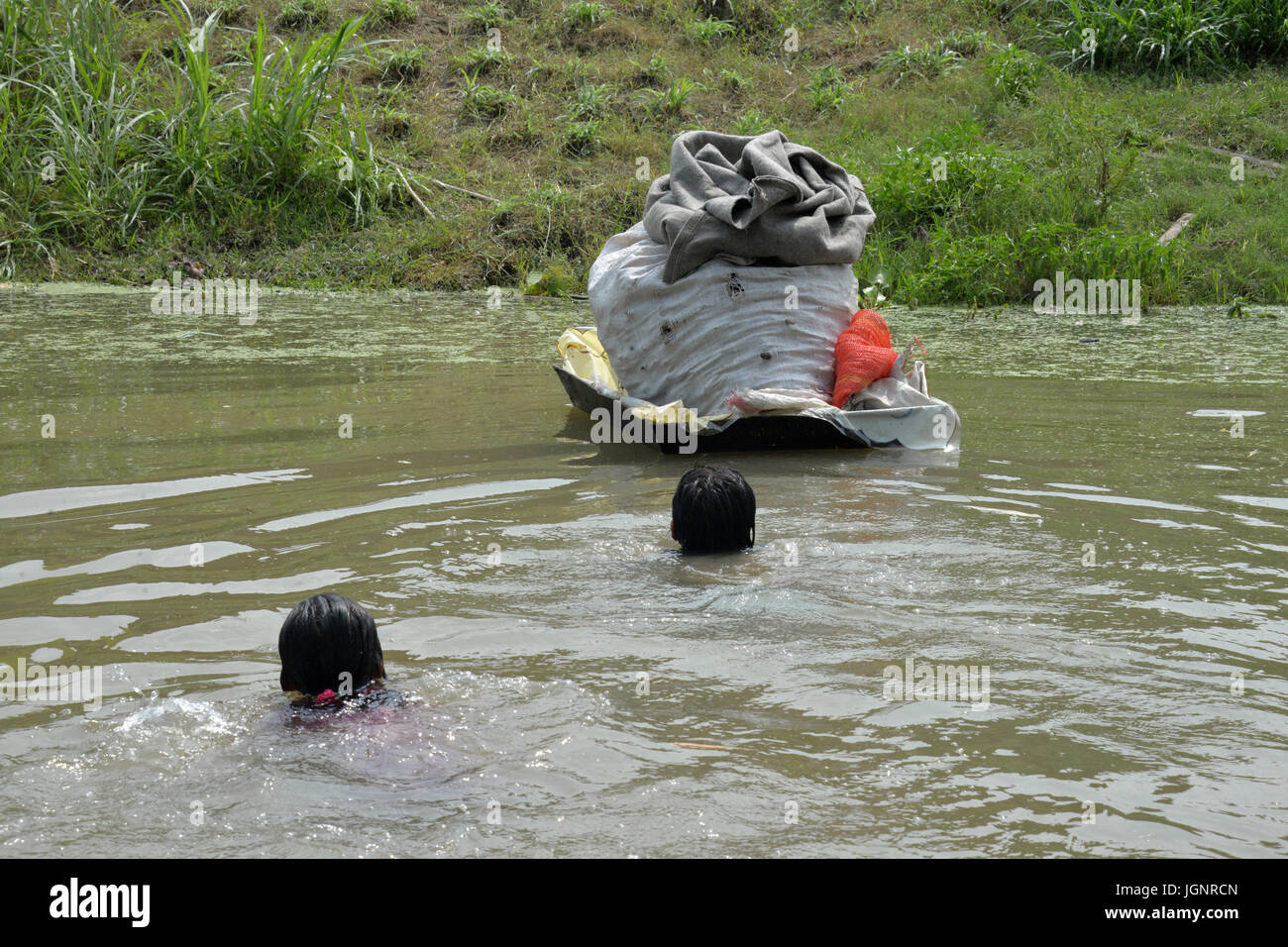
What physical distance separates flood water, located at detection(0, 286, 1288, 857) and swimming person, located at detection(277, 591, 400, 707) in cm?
13

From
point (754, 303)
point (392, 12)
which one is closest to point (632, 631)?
point (754, 303)

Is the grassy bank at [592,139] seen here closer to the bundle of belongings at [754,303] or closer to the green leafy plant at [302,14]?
the green leafy plant at [302,14]

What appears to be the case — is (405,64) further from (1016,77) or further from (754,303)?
(754,303)

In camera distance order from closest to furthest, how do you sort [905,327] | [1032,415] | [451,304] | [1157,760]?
[1157,760] < [1032,415] < [905,327] < [451,304]

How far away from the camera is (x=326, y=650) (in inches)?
115

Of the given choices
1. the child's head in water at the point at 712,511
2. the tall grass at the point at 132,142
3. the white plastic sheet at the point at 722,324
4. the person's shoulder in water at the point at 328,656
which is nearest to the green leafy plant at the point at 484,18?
the tall grass at the point at 132,142

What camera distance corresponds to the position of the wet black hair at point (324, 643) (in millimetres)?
2928

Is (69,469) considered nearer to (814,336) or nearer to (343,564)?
(343,564)

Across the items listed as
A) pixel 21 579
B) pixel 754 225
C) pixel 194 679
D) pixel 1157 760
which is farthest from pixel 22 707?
pixel 754 225

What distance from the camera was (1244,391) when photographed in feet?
22.6

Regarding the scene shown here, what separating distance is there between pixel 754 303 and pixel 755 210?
16.1 inches

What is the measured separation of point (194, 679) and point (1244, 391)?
218 inches

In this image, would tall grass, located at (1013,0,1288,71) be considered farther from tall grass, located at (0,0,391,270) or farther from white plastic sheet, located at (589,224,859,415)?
white plastic sheet, located at (589,224,859,415)

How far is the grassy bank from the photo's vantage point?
36.6ft
